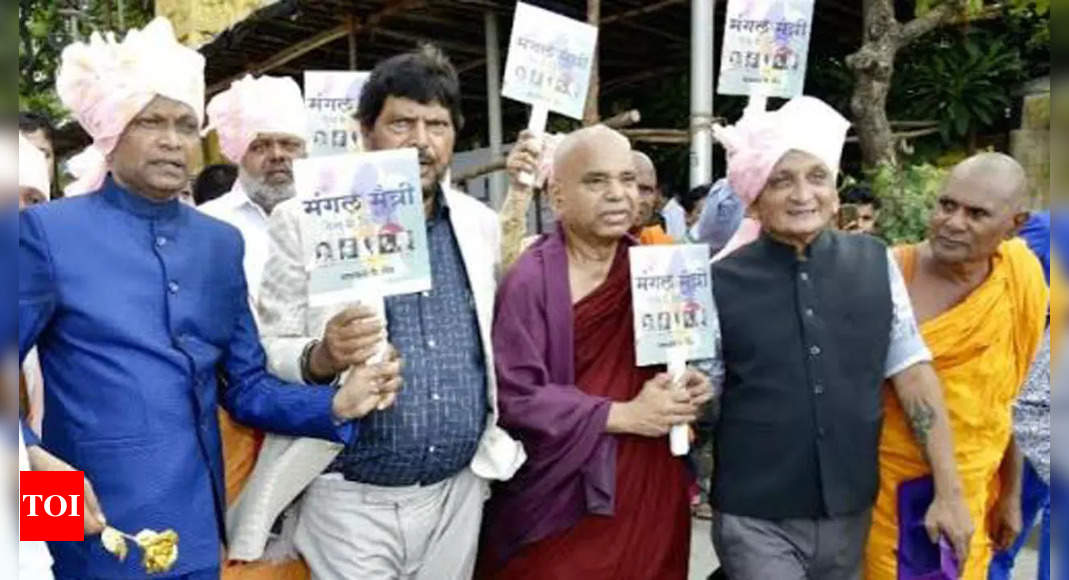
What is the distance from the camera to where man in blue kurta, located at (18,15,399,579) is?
7.13 feet

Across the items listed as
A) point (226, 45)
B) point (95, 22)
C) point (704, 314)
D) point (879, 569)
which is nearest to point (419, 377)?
point (704, 314)

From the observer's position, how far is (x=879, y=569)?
2947 millimetres

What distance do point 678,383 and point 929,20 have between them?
5011mm

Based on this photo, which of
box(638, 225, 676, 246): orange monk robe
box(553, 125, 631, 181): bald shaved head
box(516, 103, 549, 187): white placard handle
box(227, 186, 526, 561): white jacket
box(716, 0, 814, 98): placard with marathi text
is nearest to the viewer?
box(227, 186, 526, 561): white jacket

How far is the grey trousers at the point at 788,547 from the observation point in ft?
8.97

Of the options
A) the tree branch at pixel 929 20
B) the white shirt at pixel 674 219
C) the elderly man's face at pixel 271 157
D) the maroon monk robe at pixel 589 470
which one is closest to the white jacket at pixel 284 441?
the maroon monk robe at pixel 589 470

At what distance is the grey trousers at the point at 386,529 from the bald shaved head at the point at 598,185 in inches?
28.8

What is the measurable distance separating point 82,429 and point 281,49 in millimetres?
8660

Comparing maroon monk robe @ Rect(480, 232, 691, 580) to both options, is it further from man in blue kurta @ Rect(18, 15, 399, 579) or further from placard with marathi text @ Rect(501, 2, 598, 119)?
placard with marathi text @ Rect(501, 2, 598, 119)

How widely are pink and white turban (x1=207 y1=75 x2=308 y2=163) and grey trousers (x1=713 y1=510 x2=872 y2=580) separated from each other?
2.21m

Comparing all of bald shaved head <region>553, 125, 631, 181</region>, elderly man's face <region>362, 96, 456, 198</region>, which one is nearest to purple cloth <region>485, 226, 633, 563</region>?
bald shaved head <region>553, 125, 631, 181</region>

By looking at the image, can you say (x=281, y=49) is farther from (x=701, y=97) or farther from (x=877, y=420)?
(x=877, y=420)

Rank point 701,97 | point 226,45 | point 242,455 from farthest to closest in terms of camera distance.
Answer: point 226,45
point 701,97
point 242,455

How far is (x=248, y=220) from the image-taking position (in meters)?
3.64
